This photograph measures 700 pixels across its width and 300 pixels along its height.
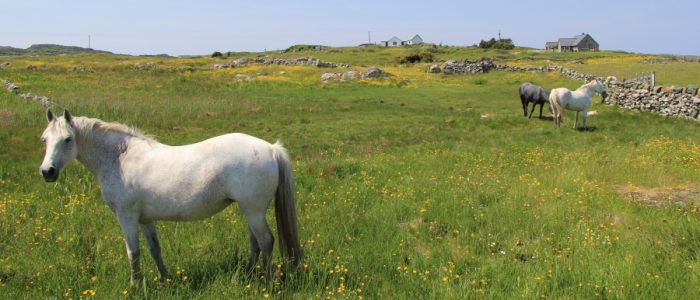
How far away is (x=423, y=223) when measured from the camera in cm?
766

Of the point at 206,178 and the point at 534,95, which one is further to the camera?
the point at 534,95

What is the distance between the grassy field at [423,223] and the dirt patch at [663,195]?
73mm

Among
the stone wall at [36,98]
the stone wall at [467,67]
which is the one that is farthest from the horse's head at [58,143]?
the stone wall at [467,67]

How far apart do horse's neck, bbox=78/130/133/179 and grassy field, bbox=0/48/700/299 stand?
4.19 feet

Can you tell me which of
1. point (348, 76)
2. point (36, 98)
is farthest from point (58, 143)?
point (348, 76)

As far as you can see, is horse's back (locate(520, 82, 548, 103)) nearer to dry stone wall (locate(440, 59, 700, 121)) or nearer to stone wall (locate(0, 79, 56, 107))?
dry stone wall (locate(440, 59, 700, 121))

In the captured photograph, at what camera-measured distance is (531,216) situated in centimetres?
779

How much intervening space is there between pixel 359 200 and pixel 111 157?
15.4ft

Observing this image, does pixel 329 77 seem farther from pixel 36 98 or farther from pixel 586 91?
pixel 586 91

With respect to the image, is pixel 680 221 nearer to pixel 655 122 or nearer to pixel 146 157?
pixel 146 157

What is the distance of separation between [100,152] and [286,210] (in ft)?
7.53

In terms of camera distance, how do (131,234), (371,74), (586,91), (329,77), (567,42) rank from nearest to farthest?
(131,234) → (586,91) → (329,77) → (371,74) → (567,42)

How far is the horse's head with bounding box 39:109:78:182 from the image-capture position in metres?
5.11

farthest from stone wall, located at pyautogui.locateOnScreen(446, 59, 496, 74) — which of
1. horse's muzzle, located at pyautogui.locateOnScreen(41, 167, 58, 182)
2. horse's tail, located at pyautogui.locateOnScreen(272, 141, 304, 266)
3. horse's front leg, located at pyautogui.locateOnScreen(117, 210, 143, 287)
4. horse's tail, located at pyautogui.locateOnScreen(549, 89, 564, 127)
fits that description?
horse's muzzle, located at pyautogui.locateOnScreen(41, 167, 58, 182)
